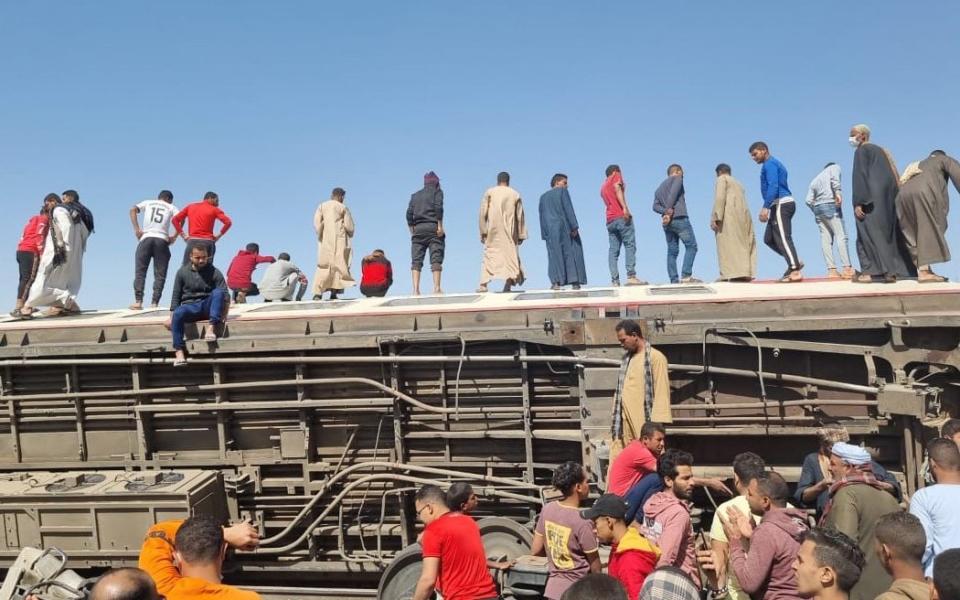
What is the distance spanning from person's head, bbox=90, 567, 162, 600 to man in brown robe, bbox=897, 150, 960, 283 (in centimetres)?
821

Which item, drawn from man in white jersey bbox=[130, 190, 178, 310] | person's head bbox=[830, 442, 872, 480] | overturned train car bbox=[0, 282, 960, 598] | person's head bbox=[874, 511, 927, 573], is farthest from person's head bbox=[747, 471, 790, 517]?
man in white jersey bbox=[130, 190, 178, 310]

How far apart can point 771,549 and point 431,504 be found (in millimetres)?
2298

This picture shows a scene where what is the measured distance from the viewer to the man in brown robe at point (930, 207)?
7.99 metres

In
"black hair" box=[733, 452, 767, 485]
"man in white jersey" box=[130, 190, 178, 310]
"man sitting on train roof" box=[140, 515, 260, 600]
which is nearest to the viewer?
"man sitting on train roof" box=[140, 515, 260, 600]

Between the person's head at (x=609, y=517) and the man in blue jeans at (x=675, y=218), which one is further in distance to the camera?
the man in blue jeans at (x=675, y=218)

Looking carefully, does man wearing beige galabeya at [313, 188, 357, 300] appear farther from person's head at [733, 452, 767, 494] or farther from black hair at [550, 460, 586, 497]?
person's head at [733, 452, 767, 494]

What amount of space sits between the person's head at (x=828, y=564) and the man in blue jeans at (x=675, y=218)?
708 cm

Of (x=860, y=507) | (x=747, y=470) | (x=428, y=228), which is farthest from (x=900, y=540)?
(x=428, y=228)

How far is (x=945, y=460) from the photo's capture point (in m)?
4.57

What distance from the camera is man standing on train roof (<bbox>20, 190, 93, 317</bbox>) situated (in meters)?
9.74

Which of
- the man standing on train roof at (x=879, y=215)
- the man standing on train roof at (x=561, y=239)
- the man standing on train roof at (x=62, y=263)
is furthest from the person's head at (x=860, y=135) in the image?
the man standing on train roof at (x=62, y=263)

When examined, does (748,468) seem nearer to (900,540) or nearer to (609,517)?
(609,517)

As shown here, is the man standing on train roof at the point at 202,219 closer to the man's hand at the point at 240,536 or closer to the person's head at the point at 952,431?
the man's hand at the point at 240,536

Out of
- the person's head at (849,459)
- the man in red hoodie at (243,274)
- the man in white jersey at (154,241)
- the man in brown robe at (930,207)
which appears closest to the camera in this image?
the person's head at (849,459)
